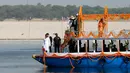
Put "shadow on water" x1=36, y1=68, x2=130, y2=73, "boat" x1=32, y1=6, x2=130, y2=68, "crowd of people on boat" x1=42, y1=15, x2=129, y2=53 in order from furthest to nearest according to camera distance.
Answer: "crowd of people on boat" x1=42, y1=15, x2=129, y2=53 < "boat" x1=32, y1=6, x2=130, y2=68 < "shadow on water" x1=36, y1=68, x2=130, y2=73

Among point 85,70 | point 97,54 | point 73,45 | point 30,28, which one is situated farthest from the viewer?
point 30,28

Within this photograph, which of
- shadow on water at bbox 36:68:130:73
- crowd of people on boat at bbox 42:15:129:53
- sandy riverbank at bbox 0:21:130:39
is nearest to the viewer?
shadow on water at bbox 36:68:130:73

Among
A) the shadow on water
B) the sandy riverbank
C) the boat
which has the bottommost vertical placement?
the sandy riverbank

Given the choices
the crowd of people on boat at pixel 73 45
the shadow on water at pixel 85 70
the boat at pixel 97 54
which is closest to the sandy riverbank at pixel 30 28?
→ the crowd of people on boat at pixel 73 45

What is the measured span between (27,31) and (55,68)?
9042 centimetres

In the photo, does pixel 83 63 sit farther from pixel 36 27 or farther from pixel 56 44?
pixel 36 27

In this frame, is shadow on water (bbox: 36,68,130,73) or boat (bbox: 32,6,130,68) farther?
boat (bbox: 32,6,130,68)

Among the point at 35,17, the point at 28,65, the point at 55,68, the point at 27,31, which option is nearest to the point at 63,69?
the point at 55,68

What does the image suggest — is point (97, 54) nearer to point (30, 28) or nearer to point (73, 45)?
point (73, 45)

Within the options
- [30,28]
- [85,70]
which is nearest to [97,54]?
[85,70]

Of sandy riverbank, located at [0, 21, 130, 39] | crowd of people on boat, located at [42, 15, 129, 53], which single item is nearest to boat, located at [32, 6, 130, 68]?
crowd of people on boat, located at [42, 15, 129, 53]

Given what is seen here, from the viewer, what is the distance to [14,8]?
184125 millimetres

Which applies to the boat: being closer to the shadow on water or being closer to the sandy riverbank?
the shadow on water

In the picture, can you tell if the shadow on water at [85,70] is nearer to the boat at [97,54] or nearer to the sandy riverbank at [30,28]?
the boat at [97,54]
